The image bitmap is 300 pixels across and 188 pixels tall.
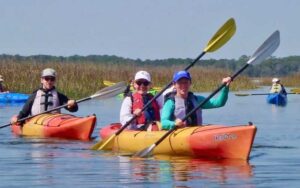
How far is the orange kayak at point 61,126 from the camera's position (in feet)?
56.4

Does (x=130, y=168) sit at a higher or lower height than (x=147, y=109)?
lower

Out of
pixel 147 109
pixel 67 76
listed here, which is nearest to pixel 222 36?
pixel 147 109

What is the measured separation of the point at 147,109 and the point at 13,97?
54.9 ft

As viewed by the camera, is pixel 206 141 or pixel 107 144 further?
pixel 107 144

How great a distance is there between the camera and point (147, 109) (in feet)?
49.7

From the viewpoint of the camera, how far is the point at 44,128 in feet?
57.5

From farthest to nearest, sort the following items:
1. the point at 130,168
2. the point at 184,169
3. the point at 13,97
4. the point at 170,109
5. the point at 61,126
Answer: the point at 13,97 < the point at 61,126 < the point at 170,109 < the point at 130,168 < the point at 184,169

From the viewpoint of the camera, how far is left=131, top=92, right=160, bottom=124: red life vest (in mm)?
14969

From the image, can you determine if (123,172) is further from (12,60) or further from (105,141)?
(12,60)

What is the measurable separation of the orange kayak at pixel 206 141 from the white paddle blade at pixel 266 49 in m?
1.54

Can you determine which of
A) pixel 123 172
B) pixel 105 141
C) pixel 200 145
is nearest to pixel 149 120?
pixel 105 141

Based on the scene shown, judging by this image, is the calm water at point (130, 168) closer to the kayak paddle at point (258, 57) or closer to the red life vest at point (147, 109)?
the kayak paddle at point (258, 57)

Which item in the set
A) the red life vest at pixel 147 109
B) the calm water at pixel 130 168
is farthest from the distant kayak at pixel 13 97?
the red life vest at pixel 147 109

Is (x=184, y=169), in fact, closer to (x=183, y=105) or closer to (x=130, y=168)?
(x=130, y=168)
